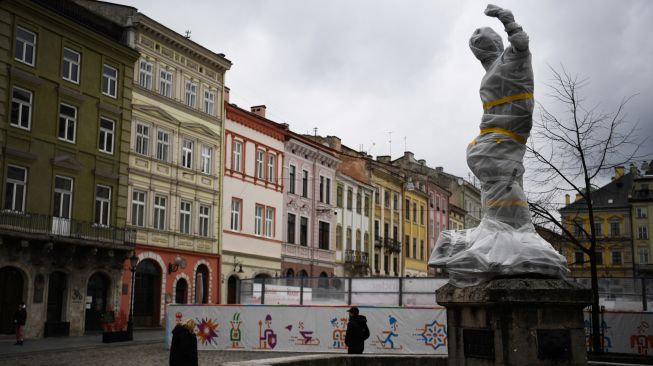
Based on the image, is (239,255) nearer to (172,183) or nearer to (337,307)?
(172,183)

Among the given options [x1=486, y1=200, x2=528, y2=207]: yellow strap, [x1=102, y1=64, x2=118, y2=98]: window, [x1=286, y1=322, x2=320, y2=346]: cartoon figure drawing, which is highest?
[x1=102, y1=64, x2=118, y2=98]: window

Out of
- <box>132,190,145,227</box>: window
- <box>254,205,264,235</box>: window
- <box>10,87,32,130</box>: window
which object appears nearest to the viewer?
<box>10,87,32,130</box>: window

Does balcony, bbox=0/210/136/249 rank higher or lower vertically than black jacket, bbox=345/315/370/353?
higher

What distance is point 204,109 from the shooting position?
3797 centimetres

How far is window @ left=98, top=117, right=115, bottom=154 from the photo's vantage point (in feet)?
104

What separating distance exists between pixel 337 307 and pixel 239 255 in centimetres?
1921

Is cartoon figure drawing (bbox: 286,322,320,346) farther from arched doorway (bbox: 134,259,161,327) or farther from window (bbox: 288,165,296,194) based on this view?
window (bbox: 288,165,296,194)

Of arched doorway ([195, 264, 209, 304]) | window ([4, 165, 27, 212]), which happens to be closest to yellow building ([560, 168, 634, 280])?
arched doorway ([195, 264, 209, 304])

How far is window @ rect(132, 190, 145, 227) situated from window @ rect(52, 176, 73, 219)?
3733 millimetres

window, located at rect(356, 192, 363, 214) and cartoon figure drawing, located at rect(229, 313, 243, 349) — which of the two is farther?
window, located at rect(356, 192, 363, 214)

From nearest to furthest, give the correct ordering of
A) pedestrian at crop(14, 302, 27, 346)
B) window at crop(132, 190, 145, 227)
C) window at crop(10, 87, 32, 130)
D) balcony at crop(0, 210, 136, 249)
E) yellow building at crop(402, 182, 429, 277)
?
pedestrian at crop(14, 302, 27, 346)
balcony at crop(0, 210, 136, 249)
window at crop(10, 87, 32, 130)
window at crop(132, 190, 145, 227)
yellow building at crop(402, 182, 429, 277)

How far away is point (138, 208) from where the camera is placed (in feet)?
109

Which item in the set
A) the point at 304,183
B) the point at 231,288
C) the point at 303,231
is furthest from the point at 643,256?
the point at 231,288

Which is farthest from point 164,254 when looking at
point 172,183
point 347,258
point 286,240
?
point 347,258
